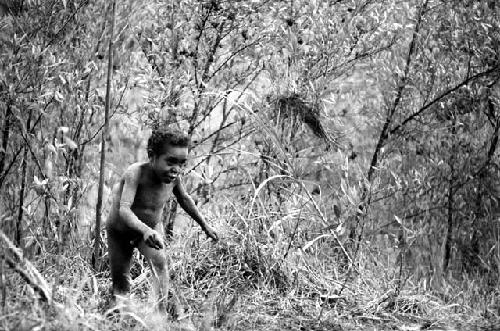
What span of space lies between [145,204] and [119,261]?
323 millimetres

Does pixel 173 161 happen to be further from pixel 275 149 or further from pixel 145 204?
pixel 275 149

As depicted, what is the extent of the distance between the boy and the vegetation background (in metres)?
0.21

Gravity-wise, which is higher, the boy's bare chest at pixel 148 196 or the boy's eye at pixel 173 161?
the boy's eye at pixel 173 161

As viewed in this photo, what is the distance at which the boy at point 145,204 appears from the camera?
466 cm

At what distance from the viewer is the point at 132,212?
4.63 metres

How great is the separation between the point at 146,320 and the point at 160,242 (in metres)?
0.38

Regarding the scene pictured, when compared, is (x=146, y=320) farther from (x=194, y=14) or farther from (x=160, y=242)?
(x=194, y=14)

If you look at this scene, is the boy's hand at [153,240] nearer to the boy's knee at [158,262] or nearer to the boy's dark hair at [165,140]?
the boy's knee at [158,262]

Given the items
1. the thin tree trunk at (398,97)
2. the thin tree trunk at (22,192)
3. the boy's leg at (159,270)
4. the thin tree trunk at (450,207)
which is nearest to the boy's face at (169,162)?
the boy's leg at (159,270)

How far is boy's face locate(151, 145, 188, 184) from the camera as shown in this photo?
4688mm

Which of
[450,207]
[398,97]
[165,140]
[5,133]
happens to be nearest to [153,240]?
[165,140]

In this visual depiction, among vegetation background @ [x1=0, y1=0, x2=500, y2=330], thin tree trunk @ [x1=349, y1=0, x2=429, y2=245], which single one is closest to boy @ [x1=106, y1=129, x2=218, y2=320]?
vegetation background @ [x1=0, y1=0, x2=500, y2=330]

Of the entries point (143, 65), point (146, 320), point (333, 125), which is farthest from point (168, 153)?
point (333, 125)

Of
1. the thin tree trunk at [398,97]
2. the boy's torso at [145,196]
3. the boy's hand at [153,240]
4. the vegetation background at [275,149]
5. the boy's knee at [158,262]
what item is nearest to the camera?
the boy's hand at [153,240]
